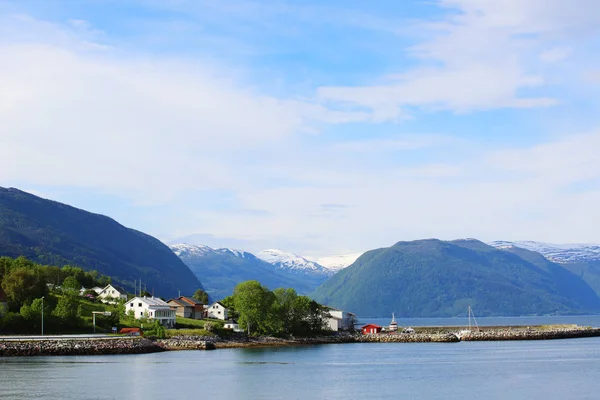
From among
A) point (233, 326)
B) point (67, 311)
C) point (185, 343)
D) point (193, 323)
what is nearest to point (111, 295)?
point (193, 323)

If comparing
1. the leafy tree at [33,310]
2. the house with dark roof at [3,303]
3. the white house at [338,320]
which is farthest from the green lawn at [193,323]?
the house with dark roof at [3,303]

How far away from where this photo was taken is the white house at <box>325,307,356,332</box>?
139250 millimetres

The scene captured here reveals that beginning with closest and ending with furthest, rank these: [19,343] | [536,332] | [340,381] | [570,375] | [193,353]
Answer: [340,381] → [570,375] → [19,343] → [193,353] → [536,332]

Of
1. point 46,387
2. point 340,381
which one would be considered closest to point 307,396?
point 340,381

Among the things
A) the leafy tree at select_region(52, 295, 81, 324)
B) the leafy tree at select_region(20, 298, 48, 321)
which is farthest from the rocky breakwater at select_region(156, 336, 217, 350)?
the leafy tree at select_region(20, 298, 48, 321)

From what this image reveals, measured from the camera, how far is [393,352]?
103188mm

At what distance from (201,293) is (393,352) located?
76.3 meters

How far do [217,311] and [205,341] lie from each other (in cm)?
3709

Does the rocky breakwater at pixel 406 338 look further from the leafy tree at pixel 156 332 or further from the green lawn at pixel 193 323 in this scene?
the leafy tree at pixel 156 332

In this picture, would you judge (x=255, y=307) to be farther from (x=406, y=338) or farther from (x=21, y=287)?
(x=406, y=338)

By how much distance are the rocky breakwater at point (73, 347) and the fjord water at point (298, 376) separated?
88.2 inches

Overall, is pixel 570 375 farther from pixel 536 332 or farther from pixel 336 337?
pixel 536 332

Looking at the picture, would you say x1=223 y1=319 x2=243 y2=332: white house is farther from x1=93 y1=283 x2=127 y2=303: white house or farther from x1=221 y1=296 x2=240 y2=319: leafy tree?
x1=93 y1=283 x2=127 y2=303: white house

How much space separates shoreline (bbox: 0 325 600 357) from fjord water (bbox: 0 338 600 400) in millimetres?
2598
